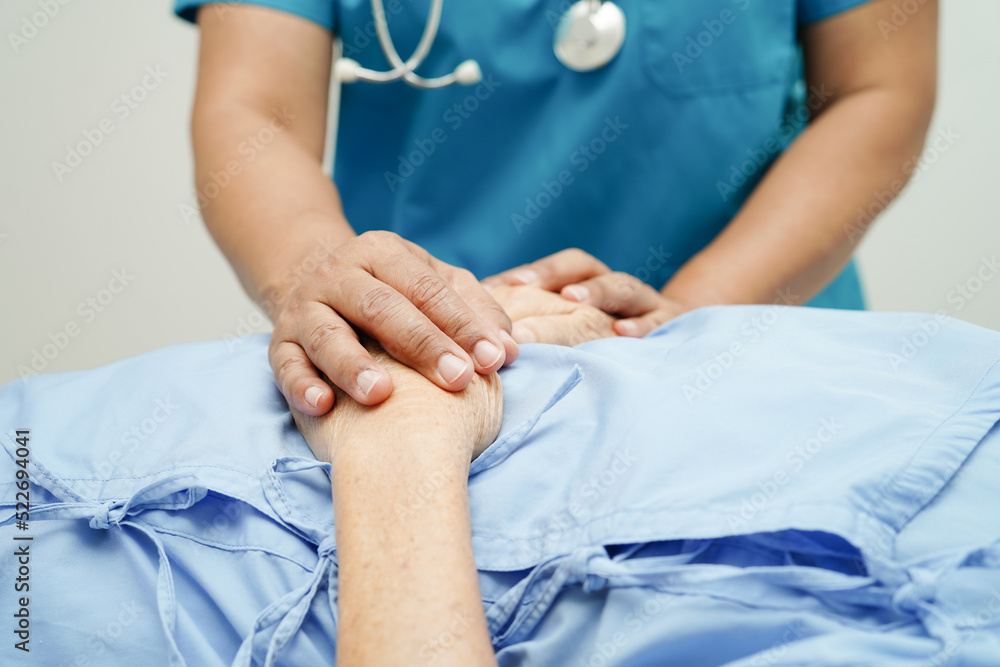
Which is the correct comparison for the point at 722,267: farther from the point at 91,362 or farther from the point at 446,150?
the point at 91,362

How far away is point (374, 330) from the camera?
62 centimetres

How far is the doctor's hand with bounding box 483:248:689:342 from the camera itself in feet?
2.92

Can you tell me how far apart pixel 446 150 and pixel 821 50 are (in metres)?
0.59

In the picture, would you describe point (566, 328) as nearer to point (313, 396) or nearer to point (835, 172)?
point (313, 396)

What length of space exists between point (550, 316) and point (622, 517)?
1.33ft

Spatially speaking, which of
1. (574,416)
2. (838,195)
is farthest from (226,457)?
(838,195)

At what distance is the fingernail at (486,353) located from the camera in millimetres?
620

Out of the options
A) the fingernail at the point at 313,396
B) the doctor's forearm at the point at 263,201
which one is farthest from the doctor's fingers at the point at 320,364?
the doctor's forearm at the point at 263,201

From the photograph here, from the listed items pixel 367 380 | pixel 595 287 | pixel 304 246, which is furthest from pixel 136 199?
pixel 367 380

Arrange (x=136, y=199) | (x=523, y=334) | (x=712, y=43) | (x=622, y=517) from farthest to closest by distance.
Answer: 1. (x=136, y=199)
2. (x=712, y=43)
3. (x=523, y=334)
4. (x=622, y=517)

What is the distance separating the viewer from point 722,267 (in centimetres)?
100

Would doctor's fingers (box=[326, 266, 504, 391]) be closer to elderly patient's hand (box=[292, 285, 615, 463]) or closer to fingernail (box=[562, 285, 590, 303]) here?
elderly patient's hand (box=[292, 285, 615, 463])

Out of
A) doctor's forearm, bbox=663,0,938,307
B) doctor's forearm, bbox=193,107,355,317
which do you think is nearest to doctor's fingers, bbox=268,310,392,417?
doctor's forearm, bbox=193,107,355,317

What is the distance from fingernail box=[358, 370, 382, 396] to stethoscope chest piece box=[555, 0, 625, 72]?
589 mm
